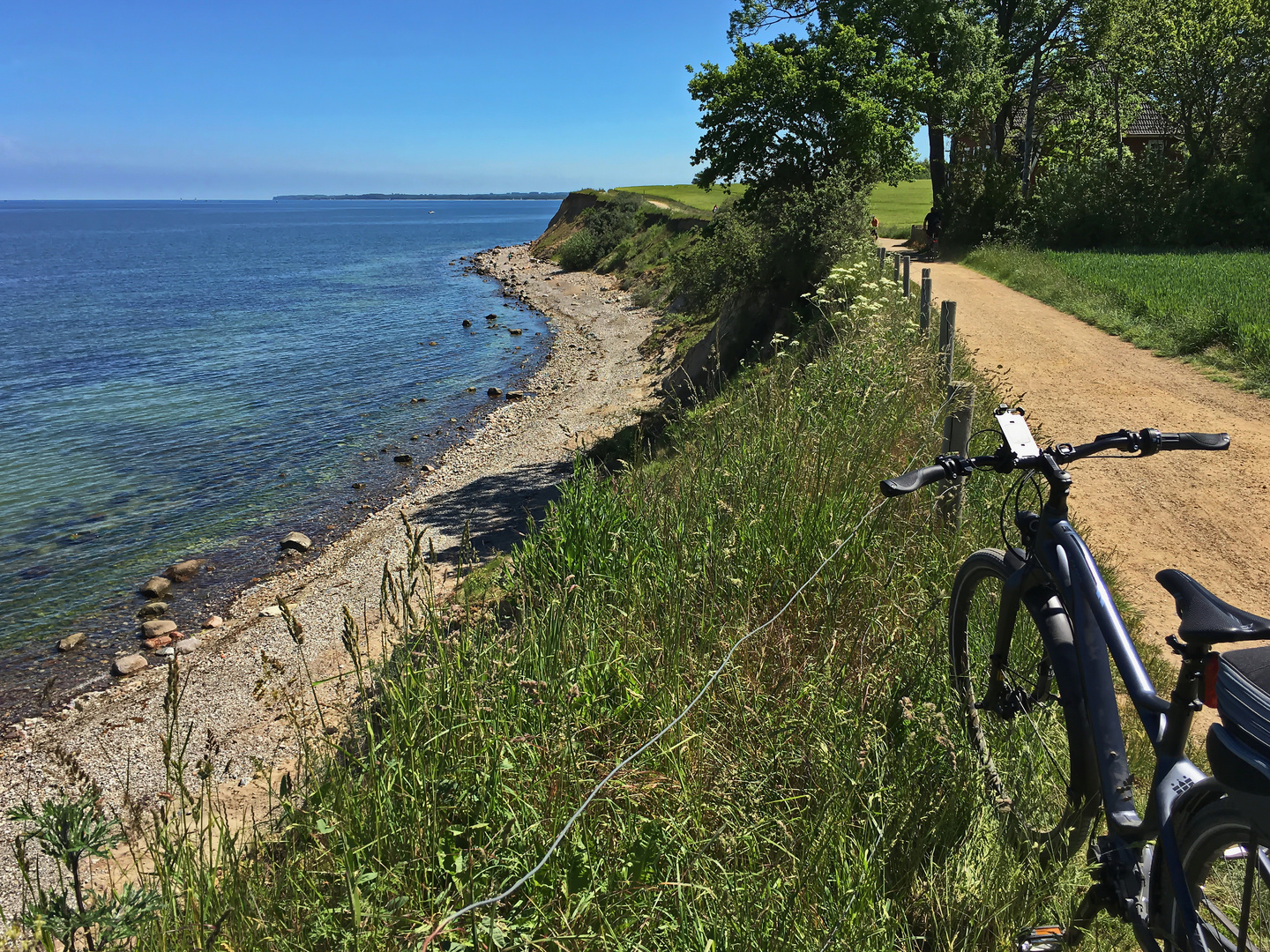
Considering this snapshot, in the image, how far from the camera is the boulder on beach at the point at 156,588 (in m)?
13.9

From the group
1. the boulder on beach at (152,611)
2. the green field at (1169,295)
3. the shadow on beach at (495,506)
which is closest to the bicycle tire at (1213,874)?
the green field at (1169,295)

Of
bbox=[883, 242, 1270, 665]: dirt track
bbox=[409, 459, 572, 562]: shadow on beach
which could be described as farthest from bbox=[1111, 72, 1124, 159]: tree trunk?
bbox=[409, 459, 572, 562]: shadow on beach

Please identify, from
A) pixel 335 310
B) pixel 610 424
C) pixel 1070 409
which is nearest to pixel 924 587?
pixel 1070 409

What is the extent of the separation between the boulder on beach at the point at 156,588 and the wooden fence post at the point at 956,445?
13.4 m

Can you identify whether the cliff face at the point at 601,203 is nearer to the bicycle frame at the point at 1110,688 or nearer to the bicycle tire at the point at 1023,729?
the bicycle tire at the point at 1023,729

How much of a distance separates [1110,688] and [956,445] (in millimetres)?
2786

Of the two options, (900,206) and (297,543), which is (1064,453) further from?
(900,206)

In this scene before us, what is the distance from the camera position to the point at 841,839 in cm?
277

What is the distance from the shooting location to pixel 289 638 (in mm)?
12695

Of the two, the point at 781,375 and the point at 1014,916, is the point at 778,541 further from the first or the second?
the point at 781,375

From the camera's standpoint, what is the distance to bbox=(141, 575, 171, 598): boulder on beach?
13867 millimetres

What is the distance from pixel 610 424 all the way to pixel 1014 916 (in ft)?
62.7

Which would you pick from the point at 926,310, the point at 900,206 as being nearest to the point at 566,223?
the point at 900,206

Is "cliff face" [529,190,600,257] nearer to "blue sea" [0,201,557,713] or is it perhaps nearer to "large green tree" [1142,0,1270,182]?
"blue sea" [0,201,557,713]
